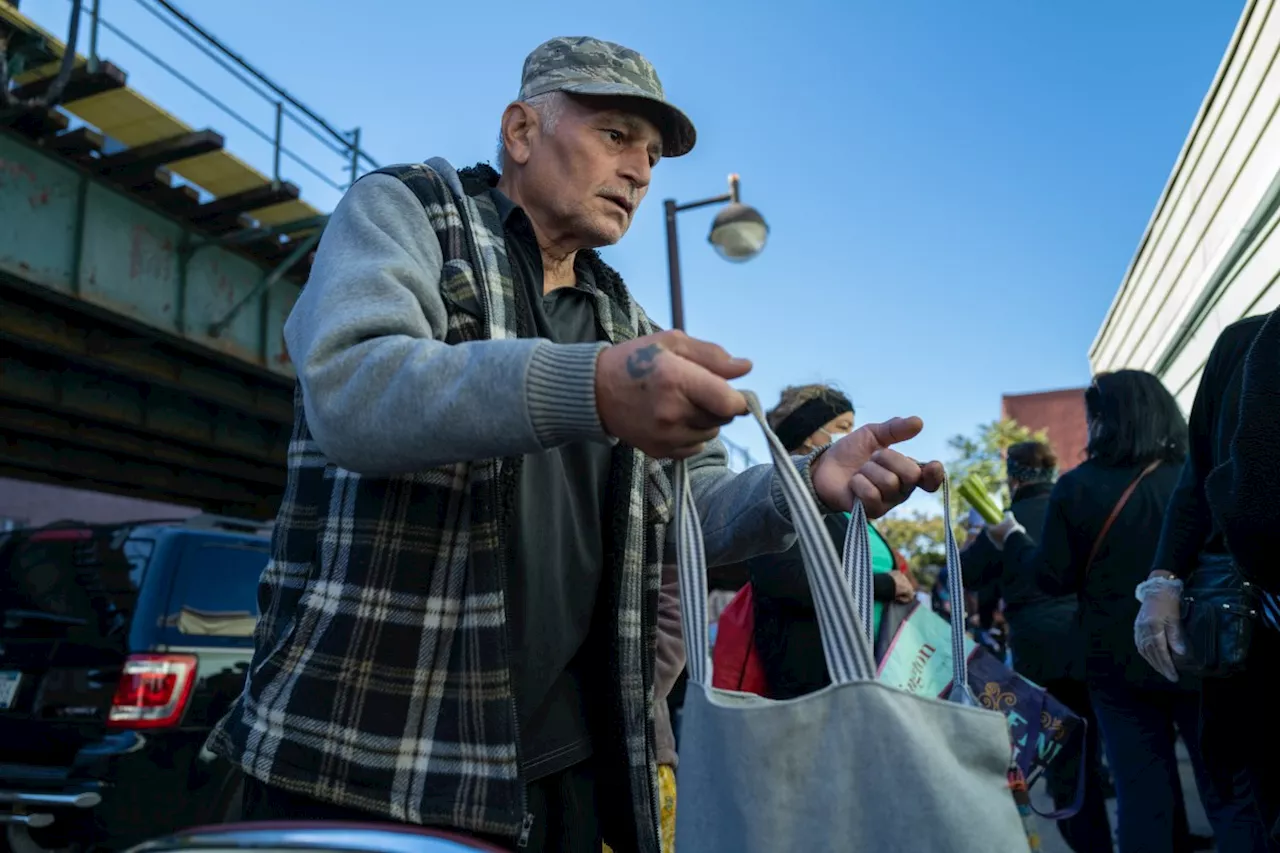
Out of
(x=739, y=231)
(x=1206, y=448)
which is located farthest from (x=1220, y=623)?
(x=739, y=231)

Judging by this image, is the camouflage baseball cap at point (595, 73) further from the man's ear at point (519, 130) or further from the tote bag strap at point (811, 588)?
the tote bag strap at point (811, 588)

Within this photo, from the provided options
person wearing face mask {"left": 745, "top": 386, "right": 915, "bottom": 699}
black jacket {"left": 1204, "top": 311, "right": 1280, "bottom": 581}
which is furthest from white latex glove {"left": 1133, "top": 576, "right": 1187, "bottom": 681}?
person wearing face mask {"left": 745, "top": 386, "right": 915, "bottom": 699}

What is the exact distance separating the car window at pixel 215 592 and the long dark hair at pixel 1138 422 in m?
4.05

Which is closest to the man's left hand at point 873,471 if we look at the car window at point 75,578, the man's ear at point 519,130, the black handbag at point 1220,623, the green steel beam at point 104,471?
the man's ear at point 519,130

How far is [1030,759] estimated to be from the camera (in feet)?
12.3

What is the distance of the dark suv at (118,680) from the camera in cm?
453

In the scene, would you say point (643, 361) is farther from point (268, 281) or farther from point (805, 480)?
point (268, 281)

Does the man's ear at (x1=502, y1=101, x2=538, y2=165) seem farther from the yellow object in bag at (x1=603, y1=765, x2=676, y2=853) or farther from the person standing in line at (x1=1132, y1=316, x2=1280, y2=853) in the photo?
the yellow object in bag at (x1=603, y1=765, x2=676, y2=853)

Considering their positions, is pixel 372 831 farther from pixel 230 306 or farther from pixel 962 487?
pixel 230 306

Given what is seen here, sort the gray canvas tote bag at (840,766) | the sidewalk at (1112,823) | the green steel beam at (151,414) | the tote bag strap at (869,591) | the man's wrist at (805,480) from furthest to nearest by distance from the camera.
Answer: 1. the green steel beam at (151,414)
2. the sidewalk at (1112,823)
3. the man's wrist at (805,480)
4. the tote bag strap at (869,591)
5. the gray canvas tote bag at (840,766)

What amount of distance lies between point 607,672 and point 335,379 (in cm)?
78

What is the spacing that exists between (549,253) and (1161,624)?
2.19 metres

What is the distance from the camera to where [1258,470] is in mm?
2082

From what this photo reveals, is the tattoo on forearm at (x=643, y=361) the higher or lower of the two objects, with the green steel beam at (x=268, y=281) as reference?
lower
